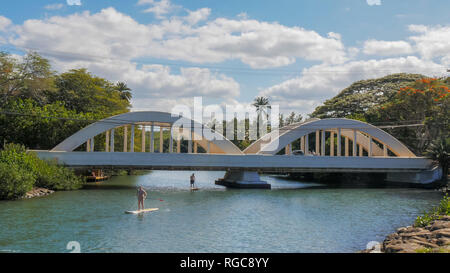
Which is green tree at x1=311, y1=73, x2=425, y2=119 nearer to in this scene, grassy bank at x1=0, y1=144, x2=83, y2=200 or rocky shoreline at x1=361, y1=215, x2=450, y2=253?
grassy bank at x1=0, y1=144, x2=83, y2=200

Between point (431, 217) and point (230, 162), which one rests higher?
point (230, 162)

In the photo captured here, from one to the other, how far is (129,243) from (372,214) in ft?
44.0

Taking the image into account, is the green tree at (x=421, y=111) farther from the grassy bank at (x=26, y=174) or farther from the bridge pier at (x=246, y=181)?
the grassy bank at (x=26, y=174)

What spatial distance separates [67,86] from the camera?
160 feet

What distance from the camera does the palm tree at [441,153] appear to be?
38.9 meters

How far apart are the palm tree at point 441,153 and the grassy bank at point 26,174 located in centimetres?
3157

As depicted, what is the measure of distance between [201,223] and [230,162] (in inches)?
697

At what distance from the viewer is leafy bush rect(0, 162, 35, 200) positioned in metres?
24.0

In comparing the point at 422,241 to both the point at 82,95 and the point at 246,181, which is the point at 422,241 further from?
the point at 82,95

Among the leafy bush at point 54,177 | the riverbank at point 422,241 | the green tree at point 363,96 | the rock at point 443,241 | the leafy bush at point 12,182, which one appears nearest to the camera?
the riverbank at point 422,241

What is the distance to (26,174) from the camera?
25453mm

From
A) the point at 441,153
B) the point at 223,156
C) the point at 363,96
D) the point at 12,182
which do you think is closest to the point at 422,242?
the point at 12,182

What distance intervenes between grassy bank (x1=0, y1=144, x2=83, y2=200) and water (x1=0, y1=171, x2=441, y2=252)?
4.13ft

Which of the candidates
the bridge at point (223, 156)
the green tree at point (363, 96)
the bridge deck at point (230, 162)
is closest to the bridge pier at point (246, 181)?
the bridge at point (223, 156)
